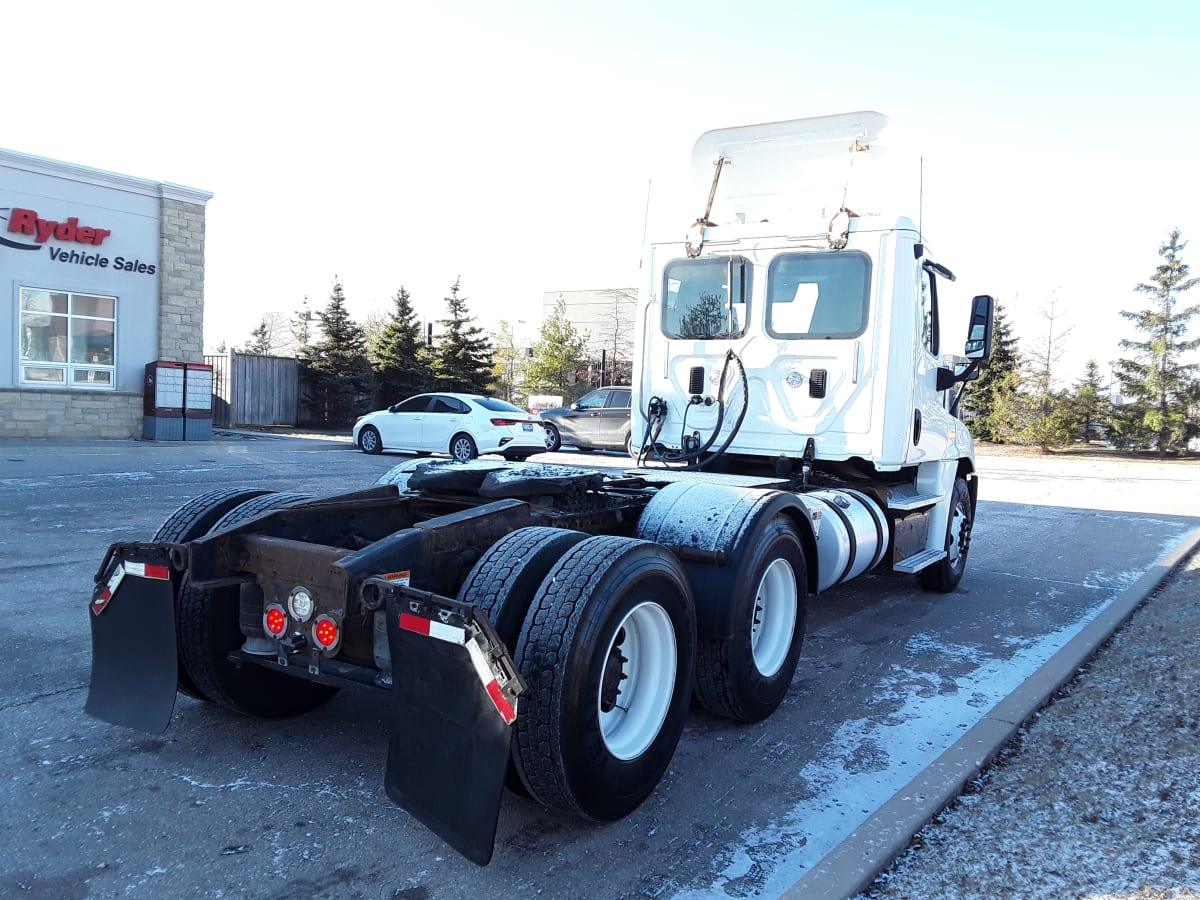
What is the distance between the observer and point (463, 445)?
19.0 m

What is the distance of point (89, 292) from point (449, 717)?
2139 cm

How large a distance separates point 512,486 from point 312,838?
71.8 inches

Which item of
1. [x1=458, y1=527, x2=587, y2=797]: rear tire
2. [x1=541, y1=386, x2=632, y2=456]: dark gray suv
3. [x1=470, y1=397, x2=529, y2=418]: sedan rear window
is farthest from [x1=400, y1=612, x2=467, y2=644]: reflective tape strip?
[x1=470, y1=397, x2=529, y2=418]: sedan rear window

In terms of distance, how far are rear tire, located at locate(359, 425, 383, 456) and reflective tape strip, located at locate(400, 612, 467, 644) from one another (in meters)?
18.0

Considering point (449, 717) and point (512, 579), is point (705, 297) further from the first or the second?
point (449, 717)

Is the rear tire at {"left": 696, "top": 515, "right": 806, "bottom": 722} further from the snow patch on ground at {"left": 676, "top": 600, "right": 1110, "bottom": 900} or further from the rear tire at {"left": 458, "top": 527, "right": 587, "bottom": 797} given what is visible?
the rear tire at {"left": 458, "top": 527, "right": 587, "bottom": 797}

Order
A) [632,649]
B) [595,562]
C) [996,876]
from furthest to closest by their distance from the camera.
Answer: [632,649] < [595,562] < [996,876]

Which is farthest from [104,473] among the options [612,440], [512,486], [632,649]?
[632,649]

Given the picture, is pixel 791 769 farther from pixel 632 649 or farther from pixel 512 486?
pixel 512 486

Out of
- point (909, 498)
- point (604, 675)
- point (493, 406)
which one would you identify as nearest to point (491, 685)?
point (604, 675)

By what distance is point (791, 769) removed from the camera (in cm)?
389

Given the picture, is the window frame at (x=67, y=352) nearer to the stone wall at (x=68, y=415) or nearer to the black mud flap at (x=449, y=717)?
the stone wall at (x=68, y=415)

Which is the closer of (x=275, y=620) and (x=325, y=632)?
(x=325, y=632)

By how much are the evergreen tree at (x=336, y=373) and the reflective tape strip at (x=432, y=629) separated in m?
31.2
